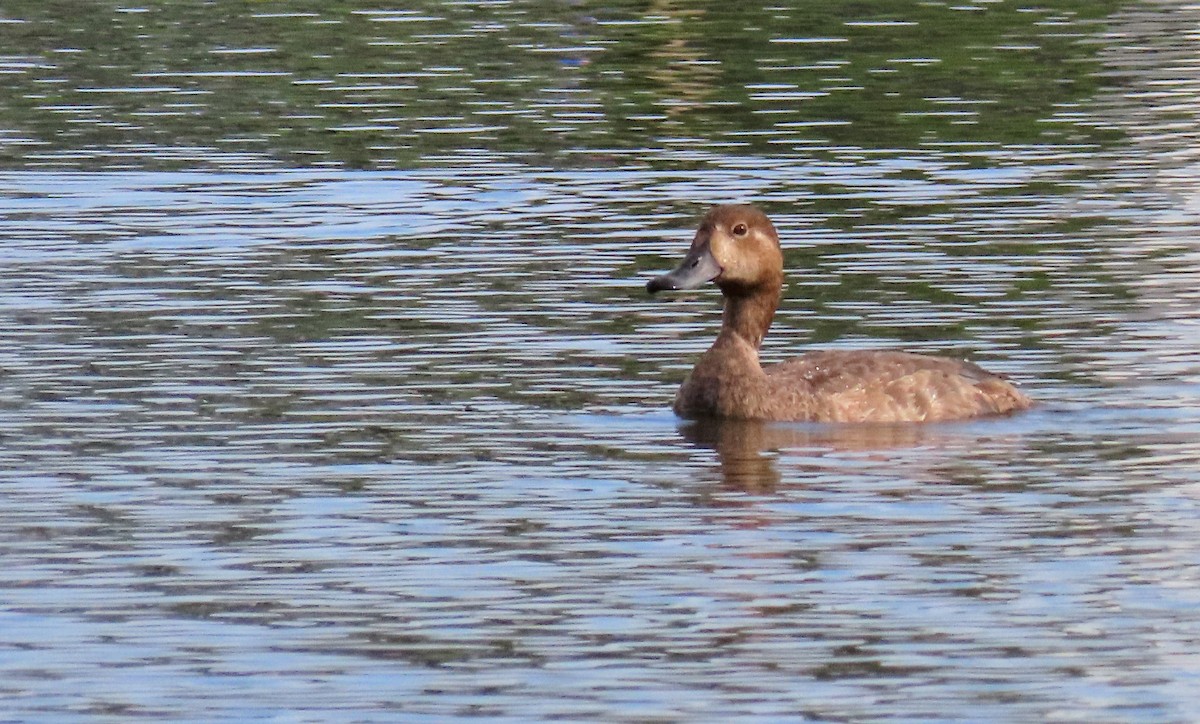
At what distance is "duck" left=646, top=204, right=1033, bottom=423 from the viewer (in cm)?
1539

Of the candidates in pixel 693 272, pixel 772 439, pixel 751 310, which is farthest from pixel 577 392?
pixel 751 310

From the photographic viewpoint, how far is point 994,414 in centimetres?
1533

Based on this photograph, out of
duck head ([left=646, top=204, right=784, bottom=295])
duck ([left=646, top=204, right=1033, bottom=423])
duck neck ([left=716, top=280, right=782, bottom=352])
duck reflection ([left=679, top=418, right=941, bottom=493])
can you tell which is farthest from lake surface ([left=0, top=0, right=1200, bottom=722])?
duck head ([left=646, top=204, right=784, bottom=295])

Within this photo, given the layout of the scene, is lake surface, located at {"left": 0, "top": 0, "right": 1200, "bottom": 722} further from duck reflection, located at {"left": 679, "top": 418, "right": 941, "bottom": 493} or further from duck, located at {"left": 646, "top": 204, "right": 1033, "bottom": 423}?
duck, located at {"left": 646, "top": 204, "right": 1033, "bottom": 423}

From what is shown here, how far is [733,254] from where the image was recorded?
1644 cm

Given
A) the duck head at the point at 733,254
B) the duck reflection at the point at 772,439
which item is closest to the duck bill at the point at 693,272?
the duck head at the point at 733,254

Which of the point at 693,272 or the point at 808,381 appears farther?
the point at 693,272

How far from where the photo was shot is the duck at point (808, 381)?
50.5 feet

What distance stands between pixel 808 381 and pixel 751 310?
3.40 feet

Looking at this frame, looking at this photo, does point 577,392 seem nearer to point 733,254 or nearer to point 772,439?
point 772,439

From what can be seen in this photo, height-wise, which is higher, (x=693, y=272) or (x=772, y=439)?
(x=693, y=272)

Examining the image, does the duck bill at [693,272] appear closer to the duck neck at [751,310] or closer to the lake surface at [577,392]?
the duck neck at [751,310]

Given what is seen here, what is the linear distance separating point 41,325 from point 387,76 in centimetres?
1306

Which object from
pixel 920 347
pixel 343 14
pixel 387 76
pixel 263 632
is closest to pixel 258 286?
pixel 920 347
